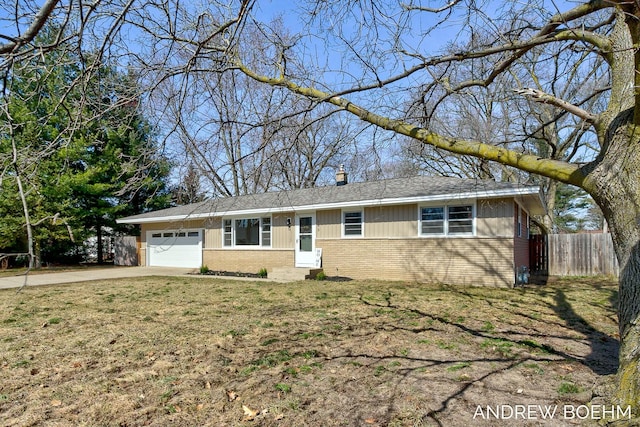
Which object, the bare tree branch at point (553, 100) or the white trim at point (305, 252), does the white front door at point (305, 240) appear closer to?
the white trim at point (305, 252)

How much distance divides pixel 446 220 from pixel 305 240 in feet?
17.6

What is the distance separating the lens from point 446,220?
1239 centimetres

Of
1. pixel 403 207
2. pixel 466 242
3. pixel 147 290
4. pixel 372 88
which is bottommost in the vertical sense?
pixel 147 290

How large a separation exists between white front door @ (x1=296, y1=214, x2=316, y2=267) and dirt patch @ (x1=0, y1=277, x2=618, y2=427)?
20.2ft

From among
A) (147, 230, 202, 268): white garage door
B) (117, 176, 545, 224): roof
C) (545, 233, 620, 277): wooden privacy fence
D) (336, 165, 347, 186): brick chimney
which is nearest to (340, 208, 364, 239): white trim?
(117, 176, 545, 224): roof

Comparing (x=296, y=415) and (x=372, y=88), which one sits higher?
(x=372, y=88)

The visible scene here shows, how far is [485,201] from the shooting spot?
11727mm

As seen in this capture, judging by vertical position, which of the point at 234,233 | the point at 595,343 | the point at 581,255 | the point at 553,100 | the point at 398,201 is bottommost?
the point at 595,343

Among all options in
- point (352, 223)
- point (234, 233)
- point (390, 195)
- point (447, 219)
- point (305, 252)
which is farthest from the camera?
point (234, 233)

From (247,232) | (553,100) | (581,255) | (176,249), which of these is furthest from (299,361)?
(176,249)

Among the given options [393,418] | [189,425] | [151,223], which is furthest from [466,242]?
[151,223]

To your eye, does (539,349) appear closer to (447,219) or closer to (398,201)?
(447,219)

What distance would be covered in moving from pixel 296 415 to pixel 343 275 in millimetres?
10923

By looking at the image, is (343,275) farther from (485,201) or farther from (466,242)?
(485,201)
